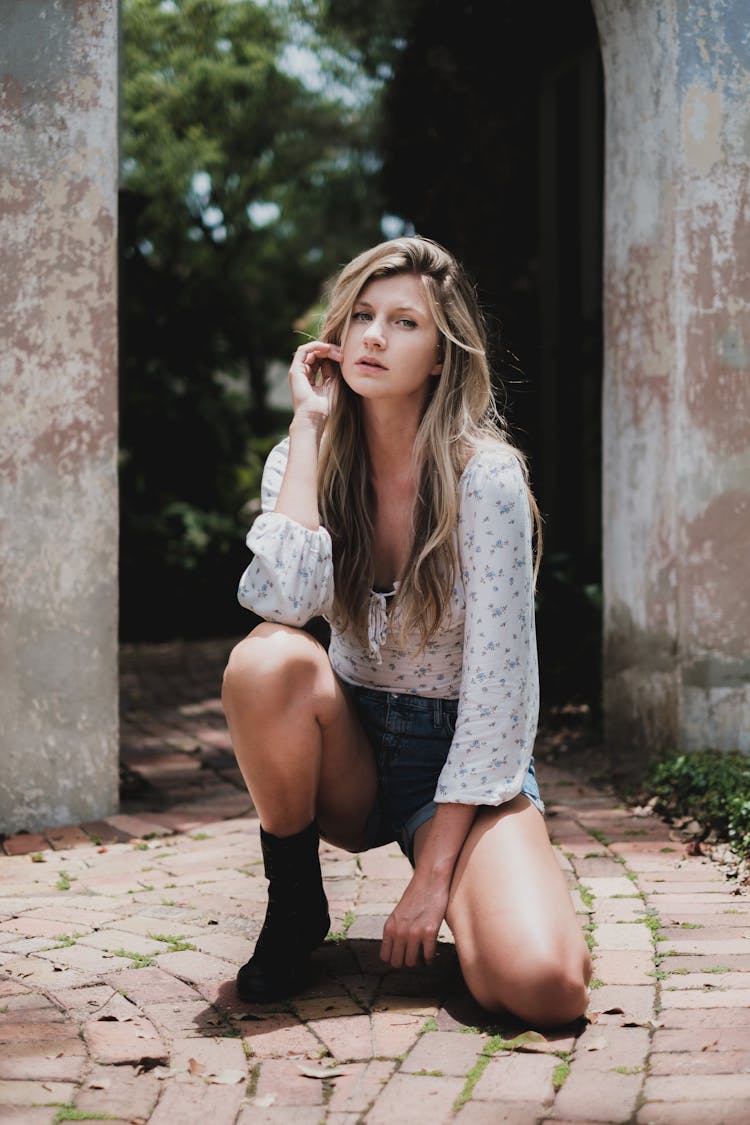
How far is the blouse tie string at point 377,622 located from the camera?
2908 mm

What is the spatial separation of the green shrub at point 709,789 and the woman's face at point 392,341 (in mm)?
1734

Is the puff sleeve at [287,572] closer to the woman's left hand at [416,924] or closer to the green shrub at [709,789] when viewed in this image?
the woman's left hand at [416,924]

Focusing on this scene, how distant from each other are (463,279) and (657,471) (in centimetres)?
198

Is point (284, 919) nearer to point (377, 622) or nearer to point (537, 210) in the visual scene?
point (377, 622)

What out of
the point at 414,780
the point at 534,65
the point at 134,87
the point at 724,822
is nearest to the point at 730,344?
the point at 724,822

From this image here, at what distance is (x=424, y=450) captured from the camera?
9.63 feet

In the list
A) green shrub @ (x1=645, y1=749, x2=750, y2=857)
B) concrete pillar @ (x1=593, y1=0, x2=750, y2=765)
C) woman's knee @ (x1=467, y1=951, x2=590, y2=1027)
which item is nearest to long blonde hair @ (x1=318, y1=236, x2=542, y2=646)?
woman's knee @ (x1=467, y1=951, x2=590, y2=1027)

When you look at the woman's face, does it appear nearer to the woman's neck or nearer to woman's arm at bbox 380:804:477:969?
the woman's neck

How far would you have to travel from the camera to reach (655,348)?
4.77 m

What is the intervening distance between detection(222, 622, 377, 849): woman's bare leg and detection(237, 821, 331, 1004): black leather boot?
3 cm

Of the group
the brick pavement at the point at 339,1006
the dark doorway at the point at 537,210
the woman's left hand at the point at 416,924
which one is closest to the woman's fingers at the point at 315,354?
the woman's left hand at the point at 416,924

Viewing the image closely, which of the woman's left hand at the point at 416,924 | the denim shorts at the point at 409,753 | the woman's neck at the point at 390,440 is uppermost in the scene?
the woman's neck at the point at 390,440

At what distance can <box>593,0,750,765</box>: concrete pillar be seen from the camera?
15.0 ft

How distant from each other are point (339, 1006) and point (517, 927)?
0.45 meters
